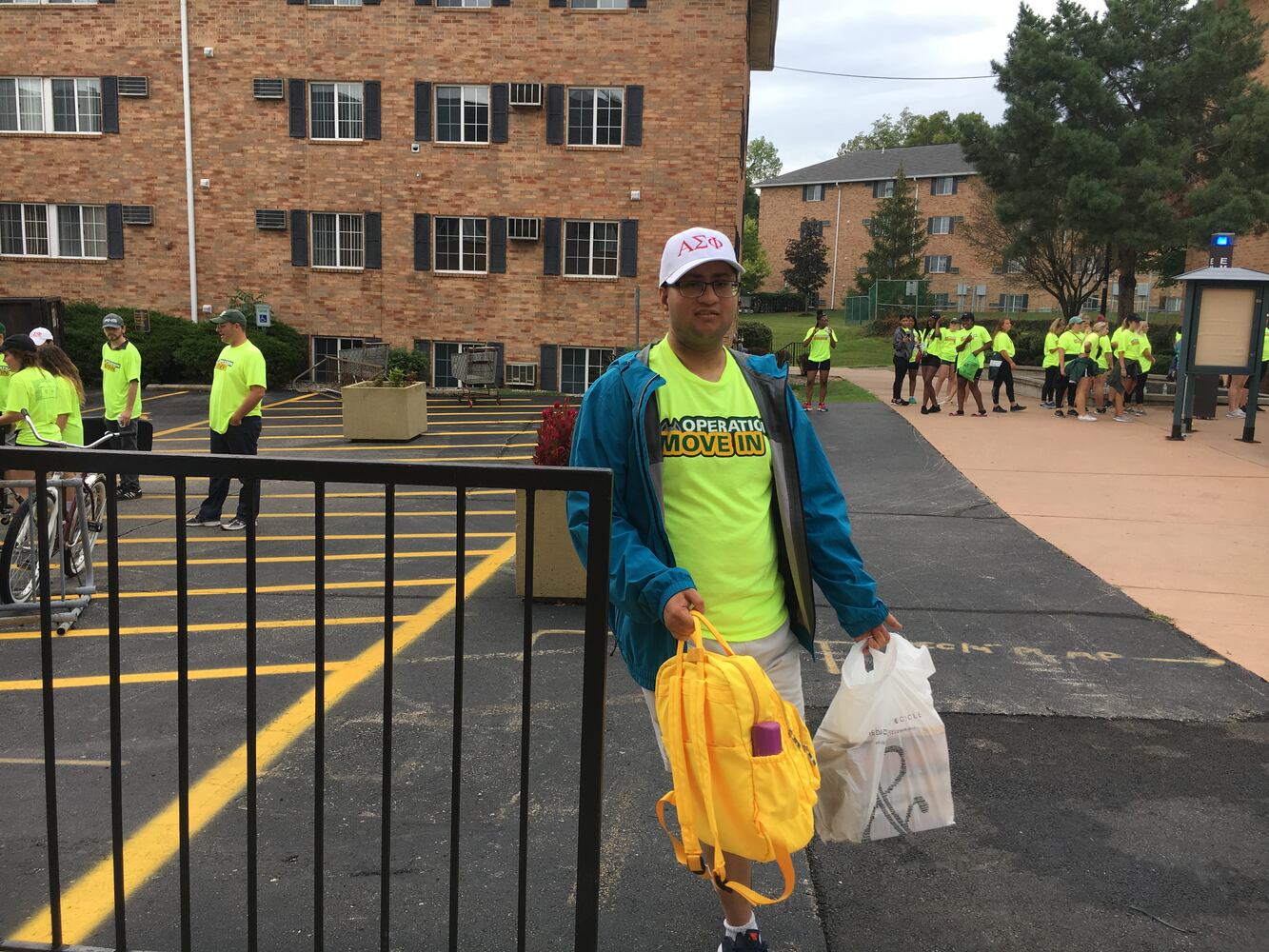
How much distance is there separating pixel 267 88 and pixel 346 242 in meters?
3.72

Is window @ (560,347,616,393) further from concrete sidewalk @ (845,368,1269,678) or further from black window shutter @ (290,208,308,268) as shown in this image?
concrete sidewalk @ (845,368,1269,678)

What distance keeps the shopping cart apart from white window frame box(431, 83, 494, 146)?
4712mm

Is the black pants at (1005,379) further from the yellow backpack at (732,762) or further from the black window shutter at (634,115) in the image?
the yellow backpack at (732,762)

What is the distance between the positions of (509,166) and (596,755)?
2270 cm

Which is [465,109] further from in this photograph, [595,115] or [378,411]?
[378,411]

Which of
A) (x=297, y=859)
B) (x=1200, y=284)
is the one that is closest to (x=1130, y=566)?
(x=297, y=859)

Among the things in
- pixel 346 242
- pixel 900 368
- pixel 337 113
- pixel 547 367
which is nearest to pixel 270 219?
pixel 346 242

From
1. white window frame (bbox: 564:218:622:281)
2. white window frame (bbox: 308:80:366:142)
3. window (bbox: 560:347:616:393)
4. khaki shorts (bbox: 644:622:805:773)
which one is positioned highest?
white window frame (bbox: 308:80:366:142)

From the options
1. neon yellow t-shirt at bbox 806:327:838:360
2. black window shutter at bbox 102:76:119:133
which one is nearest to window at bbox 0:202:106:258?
black window shutter at bbox 102:76:119:133

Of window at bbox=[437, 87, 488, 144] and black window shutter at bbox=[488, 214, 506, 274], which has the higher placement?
window at bbox=[437, 87, 488, 144]

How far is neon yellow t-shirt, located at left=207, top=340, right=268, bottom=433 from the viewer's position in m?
9.04

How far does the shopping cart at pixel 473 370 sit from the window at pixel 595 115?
518cm

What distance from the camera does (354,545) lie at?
28.2 feet

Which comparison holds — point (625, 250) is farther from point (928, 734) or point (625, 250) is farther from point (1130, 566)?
point (928, 734)
